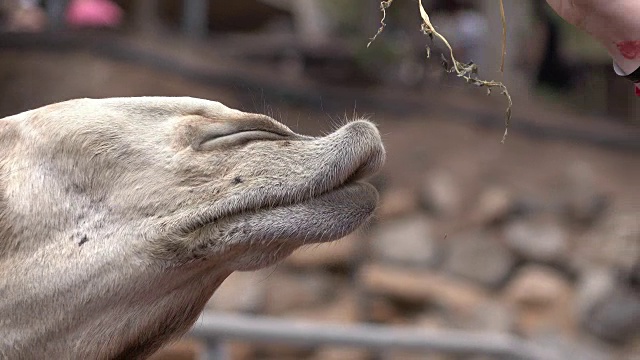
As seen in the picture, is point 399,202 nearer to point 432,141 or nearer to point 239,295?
point 432,141

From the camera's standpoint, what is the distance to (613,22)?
1578mm

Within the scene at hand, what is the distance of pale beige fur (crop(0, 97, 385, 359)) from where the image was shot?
196cm

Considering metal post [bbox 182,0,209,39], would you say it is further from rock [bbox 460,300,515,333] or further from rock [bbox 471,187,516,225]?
rock [bbox 460,300,515,333]

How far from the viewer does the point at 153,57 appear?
1064 centimetres

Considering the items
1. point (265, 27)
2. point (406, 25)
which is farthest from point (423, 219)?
point (265, 27)

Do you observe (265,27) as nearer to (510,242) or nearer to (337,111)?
(337,111)

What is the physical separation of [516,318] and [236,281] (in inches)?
110

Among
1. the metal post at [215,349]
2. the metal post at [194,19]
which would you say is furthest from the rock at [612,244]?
the metal post at [215,349]

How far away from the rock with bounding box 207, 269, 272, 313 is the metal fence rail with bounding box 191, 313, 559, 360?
376cm

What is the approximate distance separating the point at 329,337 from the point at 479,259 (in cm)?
611

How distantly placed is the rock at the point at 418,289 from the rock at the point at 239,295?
124 centimetres

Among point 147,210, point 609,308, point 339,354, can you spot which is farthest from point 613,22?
point 609,308

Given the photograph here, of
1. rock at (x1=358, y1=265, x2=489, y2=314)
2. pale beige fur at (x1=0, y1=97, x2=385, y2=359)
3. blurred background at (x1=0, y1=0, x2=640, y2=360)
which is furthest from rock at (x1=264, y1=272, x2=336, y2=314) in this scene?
pale beige fur at (x1=0, y1=97, x2=385, y2=359)

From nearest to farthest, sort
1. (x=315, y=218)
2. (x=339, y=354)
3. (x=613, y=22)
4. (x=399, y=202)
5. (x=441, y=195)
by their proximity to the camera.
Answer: (x=613, y=22) → (x=315, y=218) → (x=339, y=354) → (x=399, y=202) → (x=441, y=195)
